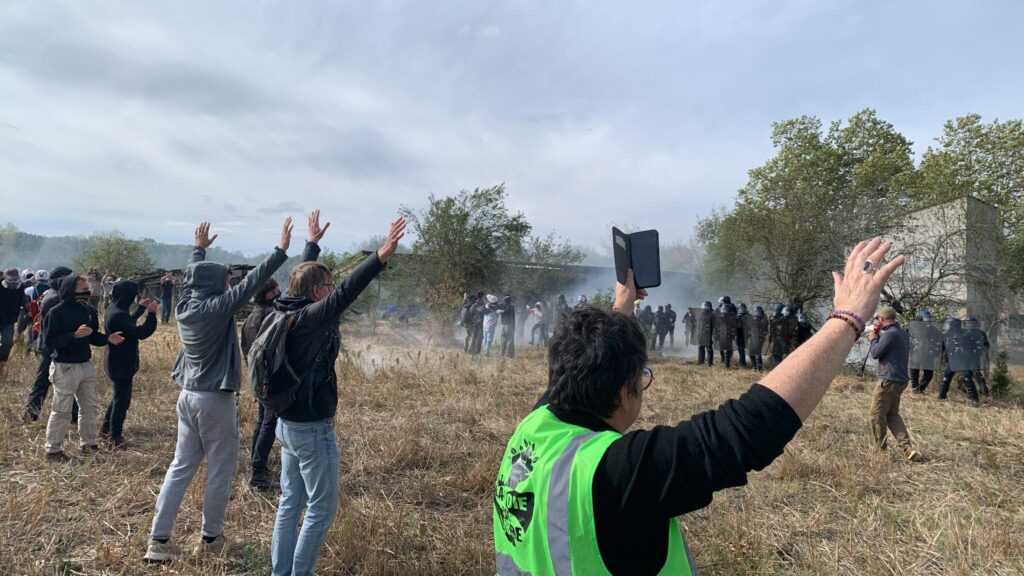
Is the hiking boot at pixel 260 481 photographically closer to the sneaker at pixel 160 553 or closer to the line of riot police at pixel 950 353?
the sneaker at pixel 160 553

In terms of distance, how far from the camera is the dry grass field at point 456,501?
310 cm

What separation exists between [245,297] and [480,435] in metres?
3.24

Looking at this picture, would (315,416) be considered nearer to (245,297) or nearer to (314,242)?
(245,297)

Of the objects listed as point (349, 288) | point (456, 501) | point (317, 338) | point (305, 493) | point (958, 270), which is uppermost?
point (958, 270)

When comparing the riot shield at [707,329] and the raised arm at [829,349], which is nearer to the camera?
the raised arm at [829,349]

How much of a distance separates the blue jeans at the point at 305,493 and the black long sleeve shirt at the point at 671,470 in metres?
1.97

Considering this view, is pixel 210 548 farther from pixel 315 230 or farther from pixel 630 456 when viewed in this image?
pixel 630 456

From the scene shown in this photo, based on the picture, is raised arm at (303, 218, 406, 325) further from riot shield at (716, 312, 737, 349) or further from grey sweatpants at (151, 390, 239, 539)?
riot shield at (716, 312, 737, 349)

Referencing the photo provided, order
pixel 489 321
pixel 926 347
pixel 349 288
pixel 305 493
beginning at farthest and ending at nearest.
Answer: pixel 489 321 < pixel 926 347 < pixel 305 493 < pixel 349 288

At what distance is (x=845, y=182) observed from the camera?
2516 centimetres

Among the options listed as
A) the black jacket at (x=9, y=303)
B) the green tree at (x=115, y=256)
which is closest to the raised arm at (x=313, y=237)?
the black jacket at (x=9, y=303)

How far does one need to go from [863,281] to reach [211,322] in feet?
→ 10.4

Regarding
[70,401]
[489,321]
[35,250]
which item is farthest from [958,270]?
[35,250]

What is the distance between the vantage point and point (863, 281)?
1231 mm
